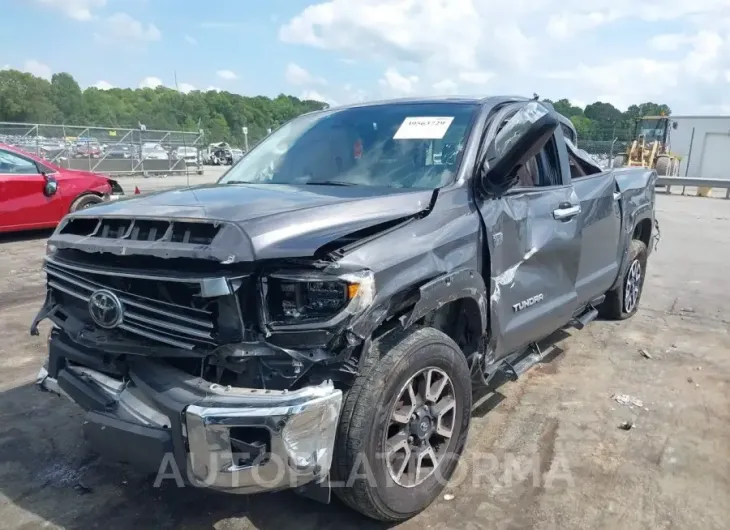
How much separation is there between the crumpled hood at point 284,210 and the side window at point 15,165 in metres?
7.32

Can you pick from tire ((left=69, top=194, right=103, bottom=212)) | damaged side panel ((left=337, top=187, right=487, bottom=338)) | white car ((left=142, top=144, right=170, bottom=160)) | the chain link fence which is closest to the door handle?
damaged side panel ((left=337, top=187, right=487, bottom=338))

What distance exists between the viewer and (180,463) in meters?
2.35

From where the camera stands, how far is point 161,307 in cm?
255

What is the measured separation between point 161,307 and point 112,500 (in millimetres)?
1182

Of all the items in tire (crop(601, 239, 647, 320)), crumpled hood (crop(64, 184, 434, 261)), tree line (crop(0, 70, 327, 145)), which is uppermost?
tree line (crop(0, 70, 327, 145))

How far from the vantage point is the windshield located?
11.3 ft

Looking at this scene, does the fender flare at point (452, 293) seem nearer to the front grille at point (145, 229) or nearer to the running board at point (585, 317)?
the front grille at point (145, 229)

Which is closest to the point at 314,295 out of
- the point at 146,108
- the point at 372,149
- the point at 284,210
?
the point at 284,210

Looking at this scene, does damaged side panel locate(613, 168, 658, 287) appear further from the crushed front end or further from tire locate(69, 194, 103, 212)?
tire locate(69, 194, 103, 212)

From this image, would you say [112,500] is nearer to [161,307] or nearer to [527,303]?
[161,307]

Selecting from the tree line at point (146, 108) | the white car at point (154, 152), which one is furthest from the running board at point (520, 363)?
the tree line at point (146, 108)

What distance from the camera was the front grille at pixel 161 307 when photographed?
2451 millimetres

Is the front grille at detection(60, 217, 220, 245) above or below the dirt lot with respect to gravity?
above

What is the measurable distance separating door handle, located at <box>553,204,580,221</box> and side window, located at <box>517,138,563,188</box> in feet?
0.61
